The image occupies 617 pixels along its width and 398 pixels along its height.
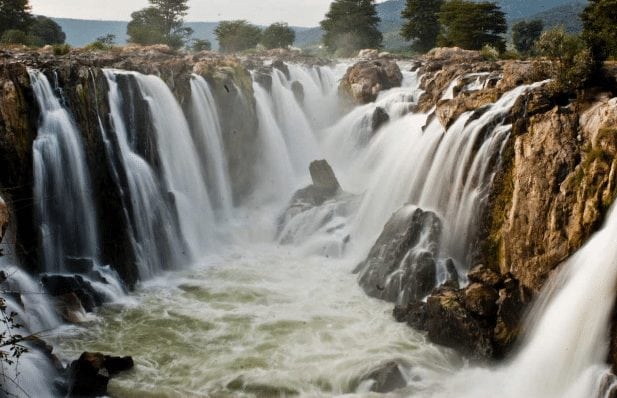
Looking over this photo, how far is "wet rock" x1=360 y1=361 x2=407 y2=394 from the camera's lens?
1341cm

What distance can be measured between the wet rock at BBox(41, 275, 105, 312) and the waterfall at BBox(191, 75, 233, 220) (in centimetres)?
971

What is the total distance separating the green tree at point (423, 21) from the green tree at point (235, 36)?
72.7 ft

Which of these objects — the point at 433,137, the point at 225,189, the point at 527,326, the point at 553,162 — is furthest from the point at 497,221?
the point at 225,189

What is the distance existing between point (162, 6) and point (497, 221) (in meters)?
71.6

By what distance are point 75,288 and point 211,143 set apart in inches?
468

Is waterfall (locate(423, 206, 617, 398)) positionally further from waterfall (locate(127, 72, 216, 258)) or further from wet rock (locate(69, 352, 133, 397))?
waterfall (locate(127, 72, 216, 258))

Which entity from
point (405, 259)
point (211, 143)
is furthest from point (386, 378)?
point (211, 143)

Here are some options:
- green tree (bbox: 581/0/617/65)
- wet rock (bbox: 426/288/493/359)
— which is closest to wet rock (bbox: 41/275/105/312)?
wet rock (bbox: 426/288/493/359)

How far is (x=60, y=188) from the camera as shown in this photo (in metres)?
18.6

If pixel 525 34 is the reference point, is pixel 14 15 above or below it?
above

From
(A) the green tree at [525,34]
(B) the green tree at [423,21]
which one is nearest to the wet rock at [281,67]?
(B) the green tree at [423,21]

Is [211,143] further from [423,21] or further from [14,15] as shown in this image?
[423,21]

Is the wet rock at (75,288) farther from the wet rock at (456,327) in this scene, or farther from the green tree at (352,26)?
the green tree at (352,26)

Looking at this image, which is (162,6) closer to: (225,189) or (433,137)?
(225,189)
